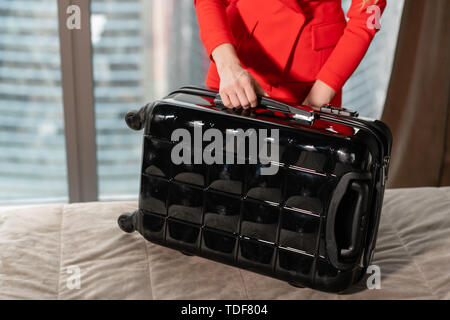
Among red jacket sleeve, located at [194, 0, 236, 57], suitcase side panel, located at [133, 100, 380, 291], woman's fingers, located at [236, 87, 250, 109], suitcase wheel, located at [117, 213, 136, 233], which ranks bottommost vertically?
suitcase wheel, located at [117, 213, 136, 233]

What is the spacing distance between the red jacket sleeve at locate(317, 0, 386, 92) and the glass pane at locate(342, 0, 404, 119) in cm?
138

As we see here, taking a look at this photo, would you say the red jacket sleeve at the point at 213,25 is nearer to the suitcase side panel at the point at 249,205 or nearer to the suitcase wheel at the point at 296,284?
the suitcase side panel at the point at 249,205

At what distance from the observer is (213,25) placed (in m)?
1.22

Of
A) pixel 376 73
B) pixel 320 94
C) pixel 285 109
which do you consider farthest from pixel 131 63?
pixel 285 109

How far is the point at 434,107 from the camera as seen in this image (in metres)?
2.29

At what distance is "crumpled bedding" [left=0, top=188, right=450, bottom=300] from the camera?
1.04m

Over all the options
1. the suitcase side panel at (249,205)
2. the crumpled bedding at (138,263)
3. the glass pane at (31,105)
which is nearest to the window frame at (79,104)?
the glass pane at (31,105)

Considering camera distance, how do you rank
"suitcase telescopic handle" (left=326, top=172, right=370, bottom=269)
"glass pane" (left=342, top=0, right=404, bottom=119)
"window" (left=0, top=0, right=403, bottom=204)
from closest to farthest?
1. "suitcase telescopic handle" (left=326, top=172, right=370, bottom=269)
2. "window" (left=0, top=0, right=403, bottom=204)
3. "glass pane" (left=342, top=0, right=404, bottom=119)

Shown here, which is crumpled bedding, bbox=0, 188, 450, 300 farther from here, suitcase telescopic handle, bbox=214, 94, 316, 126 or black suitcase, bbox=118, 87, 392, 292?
suitcase telescopic handle, bbox=214, 94, 316, 126

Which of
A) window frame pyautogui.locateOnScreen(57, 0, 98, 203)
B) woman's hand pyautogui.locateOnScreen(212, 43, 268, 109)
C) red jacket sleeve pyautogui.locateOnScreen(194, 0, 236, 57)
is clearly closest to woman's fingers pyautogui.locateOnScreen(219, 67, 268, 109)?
woman's hand pyautogui.locateOnScreen(212, 43, 268, 109)

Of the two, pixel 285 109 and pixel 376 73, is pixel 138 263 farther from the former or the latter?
pixel 376 73

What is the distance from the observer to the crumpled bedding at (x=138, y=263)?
3.40ft

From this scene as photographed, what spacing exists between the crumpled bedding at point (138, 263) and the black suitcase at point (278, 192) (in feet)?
0.13

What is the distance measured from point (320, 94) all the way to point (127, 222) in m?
0.52
